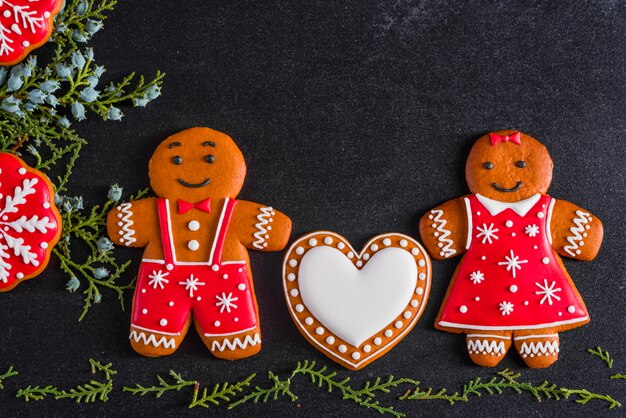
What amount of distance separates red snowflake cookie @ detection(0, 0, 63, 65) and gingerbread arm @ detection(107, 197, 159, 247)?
1.70ft

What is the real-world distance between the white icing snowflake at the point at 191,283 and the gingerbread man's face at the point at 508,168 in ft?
2.73

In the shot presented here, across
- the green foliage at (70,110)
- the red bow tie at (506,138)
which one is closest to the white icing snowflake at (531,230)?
the red bow tie at (506,138)

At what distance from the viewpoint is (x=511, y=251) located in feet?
6.02

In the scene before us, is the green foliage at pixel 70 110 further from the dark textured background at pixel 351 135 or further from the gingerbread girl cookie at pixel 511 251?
the gingerbread girl cookie at pixel 511 251

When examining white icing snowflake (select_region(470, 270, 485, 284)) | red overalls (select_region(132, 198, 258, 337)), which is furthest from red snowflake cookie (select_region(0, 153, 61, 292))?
white icing snowflake (select_region(470, 270, 485, 284))

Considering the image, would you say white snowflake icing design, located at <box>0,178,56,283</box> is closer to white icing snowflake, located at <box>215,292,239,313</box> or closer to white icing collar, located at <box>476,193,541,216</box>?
white icing snowflake, located at <box>215,292,239,313</box>

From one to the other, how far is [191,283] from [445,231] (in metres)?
0.74

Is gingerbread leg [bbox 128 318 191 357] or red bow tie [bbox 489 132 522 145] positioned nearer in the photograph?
gingerbread leg [bbox 128 318 191 357]

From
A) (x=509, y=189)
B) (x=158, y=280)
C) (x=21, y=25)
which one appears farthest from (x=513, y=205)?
(x=21, y=25)

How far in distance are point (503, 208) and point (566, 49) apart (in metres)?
0.57

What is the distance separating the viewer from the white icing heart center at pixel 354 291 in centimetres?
180

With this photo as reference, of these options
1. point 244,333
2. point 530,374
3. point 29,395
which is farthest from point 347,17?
point 29,395

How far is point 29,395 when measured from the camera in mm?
1808

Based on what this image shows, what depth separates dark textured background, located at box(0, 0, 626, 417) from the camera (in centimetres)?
184
